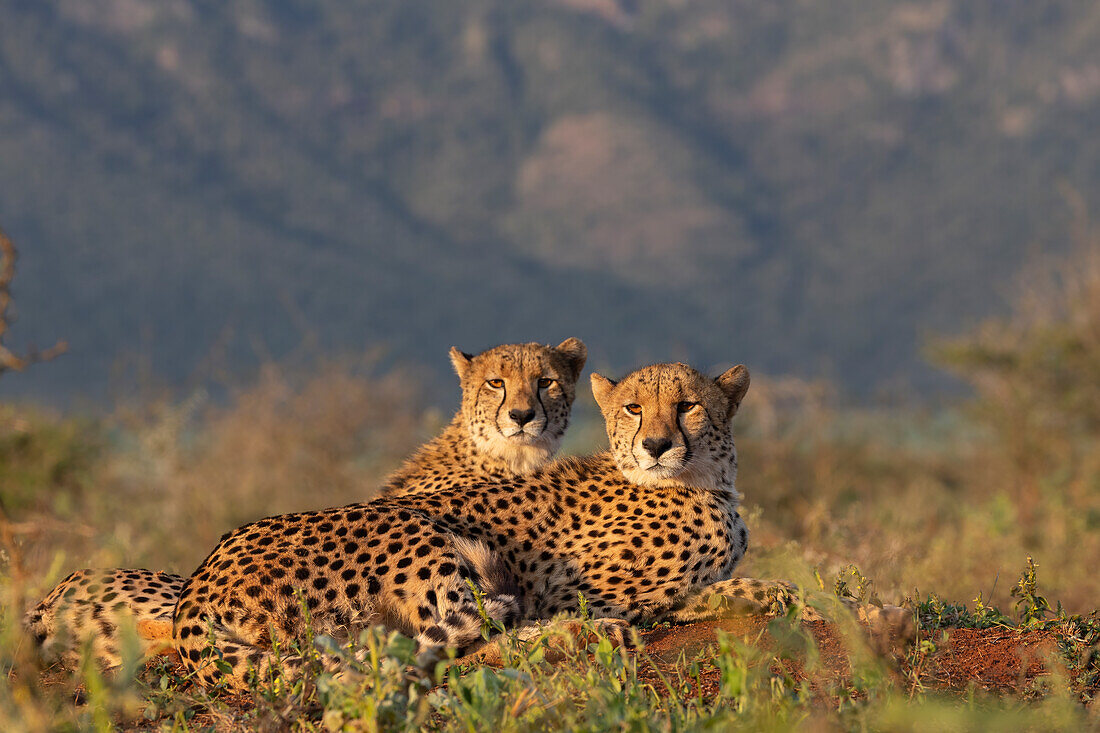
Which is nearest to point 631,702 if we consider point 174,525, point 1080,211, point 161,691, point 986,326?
point 161,691

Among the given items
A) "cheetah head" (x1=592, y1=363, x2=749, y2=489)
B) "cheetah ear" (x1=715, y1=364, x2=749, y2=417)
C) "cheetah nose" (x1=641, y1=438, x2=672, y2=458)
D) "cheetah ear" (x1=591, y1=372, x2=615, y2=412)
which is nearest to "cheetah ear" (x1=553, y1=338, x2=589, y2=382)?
"cheetah ear" (x1=591, y1=372, x2=615, y2=412)

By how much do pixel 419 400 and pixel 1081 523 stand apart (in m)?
7.01

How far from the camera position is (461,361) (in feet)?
18.4

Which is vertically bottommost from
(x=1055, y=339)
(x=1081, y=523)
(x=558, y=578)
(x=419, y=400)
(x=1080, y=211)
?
(x=558, y=578)

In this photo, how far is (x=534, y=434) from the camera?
510 centimetres

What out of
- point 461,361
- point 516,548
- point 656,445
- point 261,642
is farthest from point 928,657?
point 461,361

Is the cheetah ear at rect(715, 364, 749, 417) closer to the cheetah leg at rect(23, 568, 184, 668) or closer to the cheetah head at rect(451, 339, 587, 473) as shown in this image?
the cheetah head at rect(451, 339, 587, 473)

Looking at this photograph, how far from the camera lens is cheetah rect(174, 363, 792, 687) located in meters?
3.52

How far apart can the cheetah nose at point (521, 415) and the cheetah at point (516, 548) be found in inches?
19.7

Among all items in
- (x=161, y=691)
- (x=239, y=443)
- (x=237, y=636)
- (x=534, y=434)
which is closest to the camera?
(x=161, y=691)

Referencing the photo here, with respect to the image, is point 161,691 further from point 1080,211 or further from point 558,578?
point 1080,211

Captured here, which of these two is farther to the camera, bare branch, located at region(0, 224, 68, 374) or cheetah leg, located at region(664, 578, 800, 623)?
cheetah leg, located at region(664, 578, 800, 623)

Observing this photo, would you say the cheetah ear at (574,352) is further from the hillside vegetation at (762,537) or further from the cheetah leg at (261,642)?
the cheetah leg at (261,642)

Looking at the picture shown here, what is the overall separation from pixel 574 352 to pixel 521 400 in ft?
1.71
